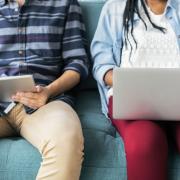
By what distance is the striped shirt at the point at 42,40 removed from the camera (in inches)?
56.2

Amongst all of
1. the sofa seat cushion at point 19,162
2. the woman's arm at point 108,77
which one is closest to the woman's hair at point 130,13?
the woman's arm at point 108,77

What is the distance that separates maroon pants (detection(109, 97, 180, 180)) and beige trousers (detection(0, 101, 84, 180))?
14cm

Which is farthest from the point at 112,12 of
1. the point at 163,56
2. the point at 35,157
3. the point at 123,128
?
the point at 35,157

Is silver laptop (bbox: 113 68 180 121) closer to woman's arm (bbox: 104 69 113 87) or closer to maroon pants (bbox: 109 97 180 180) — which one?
maroon pants (bbox: 109 97 180 180)

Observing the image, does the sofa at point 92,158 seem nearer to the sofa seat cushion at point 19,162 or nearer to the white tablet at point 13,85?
the sofa seat cushion at point 19,162

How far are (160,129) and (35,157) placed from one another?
36 centimetres

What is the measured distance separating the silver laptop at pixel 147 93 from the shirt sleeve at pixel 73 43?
39cm

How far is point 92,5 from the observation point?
1.61 metres

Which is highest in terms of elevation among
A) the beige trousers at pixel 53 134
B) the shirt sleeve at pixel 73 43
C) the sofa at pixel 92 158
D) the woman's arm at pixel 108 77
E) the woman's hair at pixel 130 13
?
the woman's hair at pixel 130 13

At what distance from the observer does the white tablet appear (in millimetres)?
1207

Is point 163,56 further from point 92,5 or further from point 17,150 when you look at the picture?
point 17,150

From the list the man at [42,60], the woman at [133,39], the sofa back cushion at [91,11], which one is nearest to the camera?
the man at [42,60]

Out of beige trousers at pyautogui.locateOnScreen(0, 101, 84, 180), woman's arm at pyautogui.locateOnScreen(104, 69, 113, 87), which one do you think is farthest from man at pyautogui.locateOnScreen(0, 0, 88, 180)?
woman's arm at pyautogui.locateOnScreen(104, 69, 113, 87)

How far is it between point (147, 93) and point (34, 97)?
390mm
